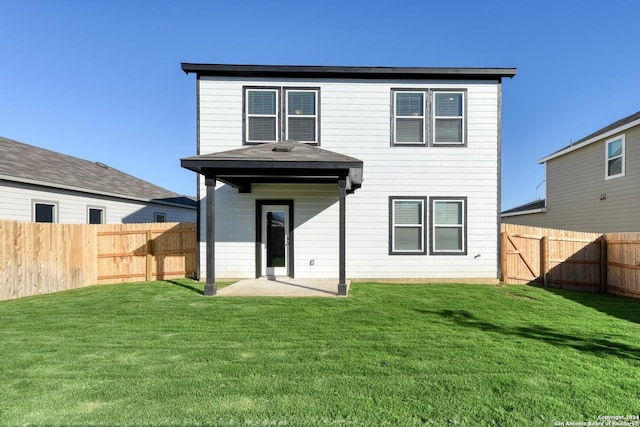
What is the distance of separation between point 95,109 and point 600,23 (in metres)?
27.8

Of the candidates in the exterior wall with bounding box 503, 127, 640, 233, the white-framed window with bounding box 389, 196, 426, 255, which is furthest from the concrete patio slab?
the exterior wall with bounding box 503, 127, 640, 233

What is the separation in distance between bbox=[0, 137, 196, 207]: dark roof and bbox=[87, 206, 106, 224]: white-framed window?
2.20 feet

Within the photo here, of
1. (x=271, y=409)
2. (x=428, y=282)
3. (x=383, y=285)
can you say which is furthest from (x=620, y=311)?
(x=271, y=409)

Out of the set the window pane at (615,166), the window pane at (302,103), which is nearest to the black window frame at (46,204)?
the window pane at (302,103)

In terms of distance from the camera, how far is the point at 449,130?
30.3 feet

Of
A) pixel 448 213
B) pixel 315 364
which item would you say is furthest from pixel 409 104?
pixel 315 364

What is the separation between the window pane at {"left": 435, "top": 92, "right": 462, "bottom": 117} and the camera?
A: 9.20 m

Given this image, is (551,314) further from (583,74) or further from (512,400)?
(583,74)

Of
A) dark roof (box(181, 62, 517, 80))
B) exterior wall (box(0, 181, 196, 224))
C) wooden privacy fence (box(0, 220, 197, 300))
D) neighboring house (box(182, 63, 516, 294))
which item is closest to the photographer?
wooden privacy fence (box(0, 220, 197, 300))

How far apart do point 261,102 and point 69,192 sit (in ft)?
26.9

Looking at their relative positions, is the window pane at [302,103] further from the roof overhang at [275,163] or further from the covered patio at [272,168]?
the roof overhang at [275,163]

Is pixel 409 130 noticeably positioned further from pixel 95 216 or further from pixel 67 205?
pixel 95 216

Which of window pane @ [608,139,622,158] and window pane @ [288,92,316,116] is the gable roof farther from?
window pane @ [288,92,316,116]

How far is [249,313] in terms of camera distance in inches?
230
